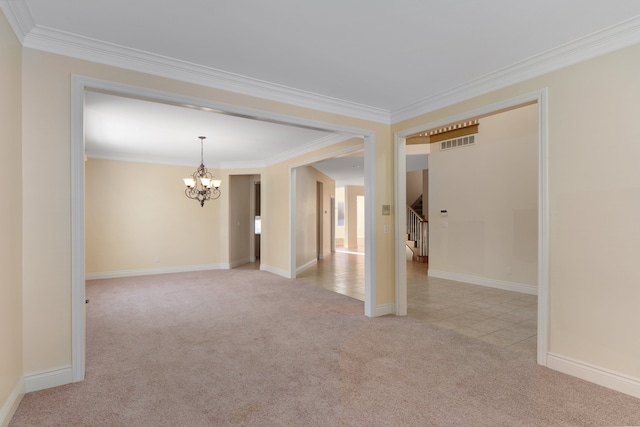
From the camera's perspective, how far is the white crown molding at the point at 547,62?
2.42 meters

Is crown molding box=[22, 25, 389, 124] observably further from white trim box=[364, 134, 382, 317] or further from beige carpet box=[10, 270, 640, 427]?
beige carpet box=[10, 270, 640, 427]

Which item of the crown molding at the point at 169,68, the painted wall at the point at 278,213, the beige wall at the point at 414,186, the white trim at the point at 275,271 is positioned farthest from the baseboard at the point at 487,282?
the beige wall at the point at 414,186

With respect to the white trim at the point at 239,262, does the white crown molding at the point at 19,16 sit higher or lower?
higher

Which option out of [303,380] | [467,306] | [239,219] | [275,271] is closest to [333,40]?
[303,380]

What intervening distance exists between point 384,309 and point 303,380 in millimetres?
2064

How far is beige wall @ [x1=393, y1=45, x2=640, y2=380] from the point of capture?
7.98 ft

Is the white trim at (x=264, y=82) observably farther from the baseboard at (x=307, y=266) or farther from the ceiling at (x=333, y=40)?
the baseboard at (x=307, y=266)

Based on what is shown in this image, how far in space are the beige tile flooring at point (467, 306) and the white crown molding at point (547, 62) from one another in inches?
104

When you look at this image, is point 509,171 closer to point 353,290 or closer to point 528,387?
point 353,290

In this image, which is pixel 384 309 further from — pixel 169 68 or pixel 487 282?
pixel 169 68

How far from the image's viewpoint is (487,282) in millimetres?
6062

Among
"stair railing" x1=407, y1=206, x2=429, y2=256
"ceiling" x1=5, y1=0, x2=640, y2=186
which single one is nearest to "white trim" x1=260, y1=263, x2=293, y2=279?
"ceiling" x1=5, y1=0, x2=640, y2=186

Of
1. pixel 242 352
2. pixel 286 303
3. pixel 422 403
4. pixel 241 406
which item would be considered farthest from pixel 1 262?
pixel 286 303

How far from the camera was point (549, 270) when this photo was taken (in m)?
2.85
